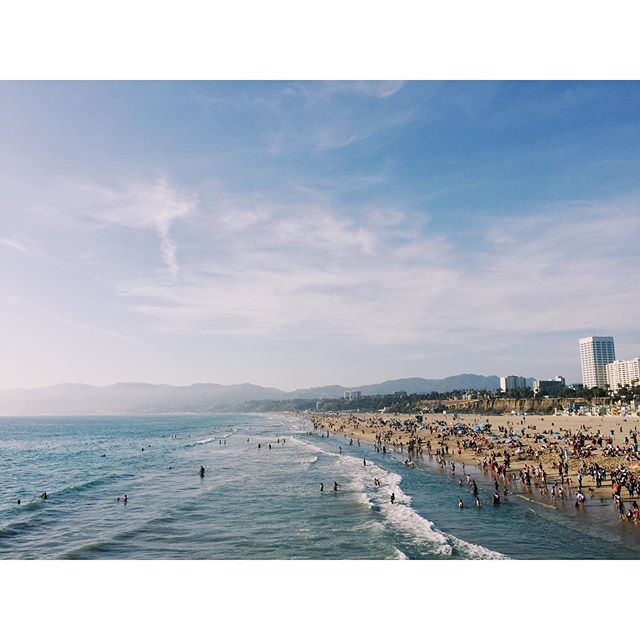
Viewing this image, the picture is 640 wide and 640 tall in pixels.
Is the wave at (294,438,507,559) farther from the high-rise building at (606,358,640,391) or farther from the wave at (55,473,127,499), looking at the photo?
the high-rise building at (606,358,640,391)

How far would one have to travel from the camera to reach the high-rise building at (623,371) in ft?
573

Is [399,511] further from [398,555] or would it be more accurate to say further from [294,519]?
[398,555]

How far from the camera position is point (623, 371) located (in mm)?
184625

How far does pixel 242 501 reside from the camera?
28.9 meters

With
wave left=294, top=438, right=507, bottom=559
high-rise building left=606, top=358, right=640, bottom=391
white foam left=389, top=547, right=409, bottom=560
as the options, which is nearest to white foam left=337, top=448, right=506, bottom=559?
wave left=294, top=438, right=507, bottom=559

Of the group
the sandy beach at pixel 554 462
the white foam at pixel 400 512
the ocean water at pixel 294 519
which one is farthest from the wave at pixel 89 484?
the sandy beach at pixel 554 462

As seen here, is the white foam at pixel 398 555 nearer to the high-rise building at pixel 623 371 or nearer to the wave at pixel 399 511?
the wave at pixel 399 511

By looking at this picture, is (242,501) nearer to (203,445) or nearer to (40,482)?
(40,482)

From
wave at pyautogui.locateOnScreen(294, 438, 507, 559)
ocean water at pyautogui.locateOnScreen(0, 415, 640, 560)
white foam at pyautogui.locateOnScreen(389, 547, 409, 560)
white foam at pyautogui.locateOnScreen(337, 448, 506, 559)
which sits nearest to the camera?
white foam at pyautogui.locateOnScreen(389, 547, 409, 560)

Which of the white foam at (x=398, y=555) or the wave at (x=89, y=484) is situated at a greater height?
the white foam at (x=398, y=555)

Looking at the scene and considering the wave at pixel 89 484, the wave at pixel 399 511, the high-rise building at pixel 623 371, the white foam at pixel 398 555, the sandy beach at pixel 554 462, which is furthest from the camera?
the high-rise building at pixel 623 371

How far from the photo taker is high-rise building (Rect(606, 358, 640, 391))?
573 feet

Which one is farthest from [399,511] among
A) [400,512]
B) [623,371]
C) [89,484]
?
[623,371]
